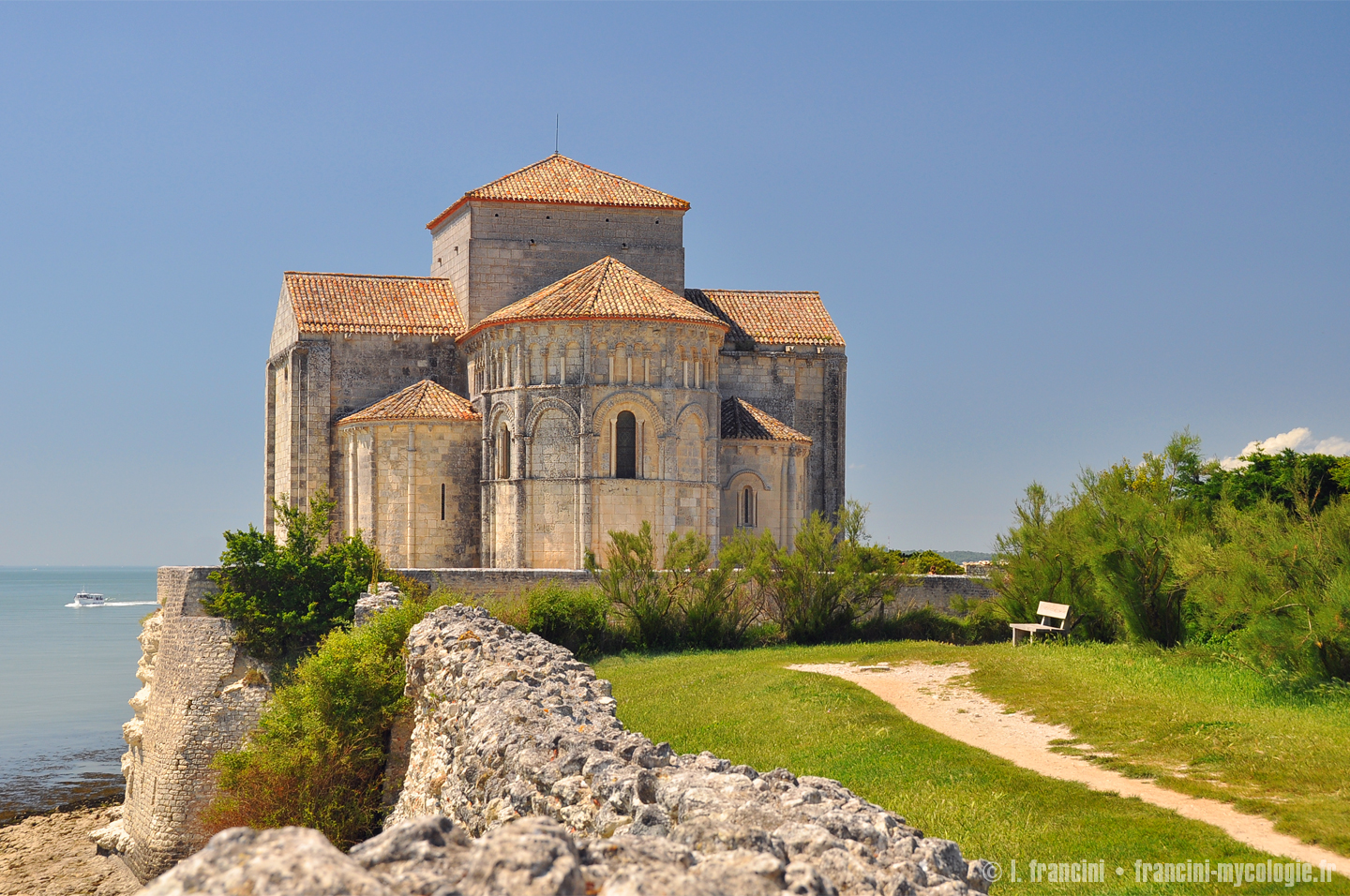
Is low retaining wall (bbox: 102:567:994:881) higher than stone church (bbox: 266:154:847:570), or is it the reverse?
stone church (bbox: 266:154:847:570)

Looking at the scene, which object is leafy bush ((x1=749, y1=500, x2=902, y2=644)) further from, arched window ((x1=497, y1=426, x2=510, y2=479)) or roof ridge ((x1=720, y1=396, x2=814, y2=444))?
arched window ((x1=497, y1=426, x2=510, y2=479))

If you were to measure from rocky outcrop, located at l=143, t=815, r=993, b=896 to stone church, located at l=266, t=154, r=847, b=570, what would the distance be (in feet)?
82.6

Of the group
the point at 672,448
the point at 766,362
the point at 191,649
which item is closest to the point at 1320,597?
the point at 672,448

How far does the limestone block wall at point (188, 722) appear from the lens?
22.6 meters

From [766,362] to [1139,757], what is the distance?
24.3 metres

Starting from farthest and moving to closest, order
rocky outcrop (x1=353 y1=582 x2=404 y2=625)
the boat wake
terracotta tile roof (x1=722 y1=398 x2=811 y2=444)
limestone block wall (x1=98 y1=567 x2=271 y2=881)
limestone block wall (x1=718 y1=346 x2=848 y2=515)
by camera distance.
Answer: the boat wake → limestone block wall (x1=718 y1=346 x2=848 y2=515) → terracotta tile roof (x1=722 y1=398 x2=811 y2=444) → limestone block wall (x1=98 y1=567 x2=271 y2=881) → rocky outcrop (x1=353 y1=582 x2=404 y2=625)

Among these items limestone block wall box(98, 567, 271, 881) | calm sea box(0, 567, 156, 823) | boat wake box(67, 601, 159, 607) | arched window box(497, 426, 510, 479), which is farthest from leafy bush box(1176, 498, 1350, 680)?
boat wake box(67, 601, 159, 607)

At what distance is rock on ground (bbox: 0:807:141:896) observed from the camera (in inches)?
900

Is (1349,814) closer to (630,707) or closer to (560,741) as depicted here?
(560,741)

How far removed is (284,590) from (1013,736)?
602 inches

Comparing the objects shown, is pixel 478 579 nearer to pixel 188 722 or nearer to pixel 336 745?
pixel 188 722

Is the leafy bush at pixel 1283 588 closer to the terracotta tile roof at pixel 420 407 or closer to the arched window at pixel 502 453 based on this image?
the arched window at pixel 502 453

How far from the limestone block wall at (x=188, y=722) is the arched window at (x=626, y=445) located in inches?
408

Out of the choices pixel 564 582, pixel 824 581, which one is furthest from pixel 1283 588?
pixel 564 582
